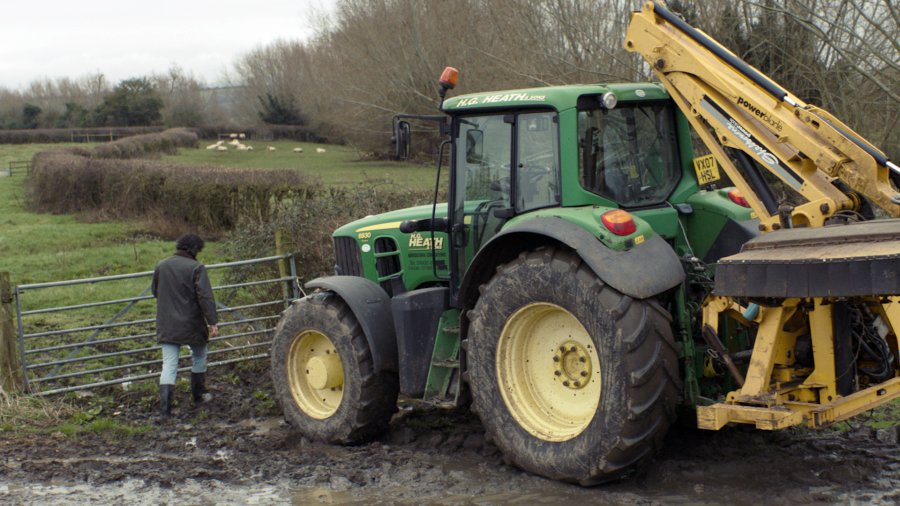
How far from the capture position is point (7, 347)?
Answer: 898 cm

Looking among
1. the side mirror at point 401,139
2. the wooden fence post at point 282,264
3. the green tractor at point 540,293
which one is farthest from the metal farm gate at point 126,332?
the side mirror at point 401,139

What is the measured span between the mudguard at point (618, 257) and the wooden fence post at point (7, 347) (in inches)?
198

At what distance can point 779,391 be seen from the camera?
5434mm

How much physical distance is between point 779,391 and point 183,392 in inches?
241

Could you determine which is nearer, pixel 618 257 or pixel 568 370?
pixel 618 257

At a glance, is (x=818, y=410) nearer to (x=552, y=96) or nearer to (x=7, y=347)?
(x=552, y=96)

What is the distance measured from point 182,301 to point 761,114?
5.40m

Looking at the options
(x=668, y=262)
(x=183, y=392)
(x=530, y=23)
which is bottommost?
(x=183, y=392)

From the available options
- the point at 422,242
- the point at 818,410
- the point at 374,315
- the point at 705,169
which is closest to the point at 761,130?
the point at 705,169

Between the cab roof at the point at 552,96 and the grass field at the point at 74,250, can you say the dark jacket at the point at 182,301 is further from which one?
the grass field at the point at 74,250

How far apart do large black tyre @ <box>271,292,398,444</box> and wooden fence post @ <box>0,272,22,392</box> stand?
2.69 meters

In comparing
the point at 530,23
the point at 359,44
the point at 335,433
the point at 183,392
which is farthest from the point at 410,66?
the point at 335,433

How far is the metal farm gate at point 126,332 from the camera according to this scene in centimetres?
955

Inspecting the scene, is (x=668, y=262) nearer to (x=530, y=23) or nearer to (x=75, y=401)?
(x=75, y=401)
